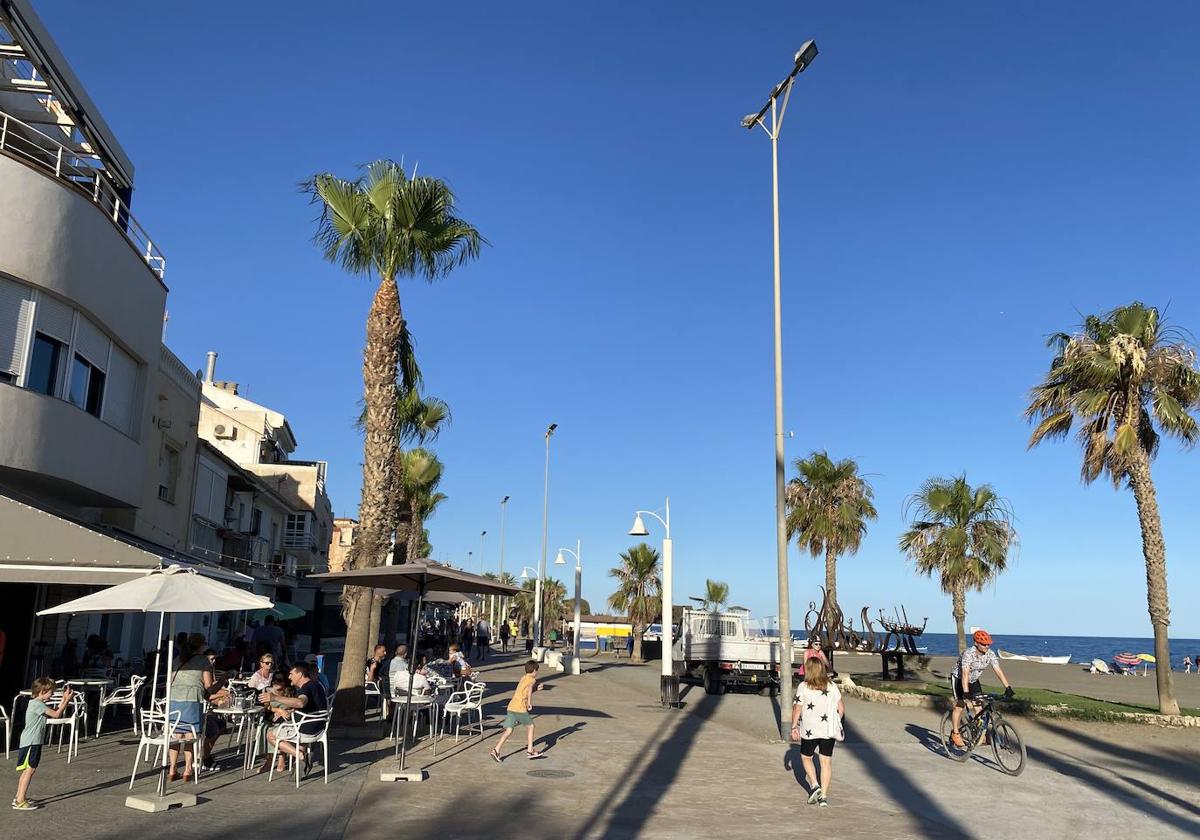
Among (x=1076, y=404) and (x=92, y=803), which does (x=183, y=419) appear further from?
(x=1076, y=404)

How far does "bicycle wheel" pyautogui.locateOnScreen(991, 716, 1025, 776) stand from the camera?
464 inches

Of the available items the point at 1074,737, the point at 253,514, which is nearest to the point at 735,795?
the point at 1074,737

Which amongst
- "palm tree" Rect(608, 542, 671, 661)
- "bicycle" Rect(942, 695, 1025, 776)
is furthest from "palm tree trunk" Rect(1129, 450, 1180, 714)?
"palm tree" Rect(608, 542, 671, 661)

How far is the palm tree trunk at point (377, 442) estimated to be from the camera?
1620 centimetres

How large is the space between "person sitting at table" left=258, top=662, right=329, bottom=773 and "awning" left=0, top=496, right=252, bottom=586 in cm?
268

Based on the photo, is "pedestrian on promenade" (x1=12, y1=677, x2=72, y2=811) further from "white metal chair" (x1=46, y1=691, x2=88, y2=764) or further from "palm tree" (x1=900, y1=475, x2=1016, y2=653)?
"palm tree" (x1=900, y1=475, x2=1016, y2=653)

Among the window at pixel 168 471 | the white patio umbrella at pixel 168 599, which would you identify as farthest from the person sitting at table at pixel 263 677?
the window at pixel 168 471

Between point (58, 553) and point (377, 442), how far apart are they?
5.59 meters

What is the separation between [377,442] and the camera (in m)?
16.5

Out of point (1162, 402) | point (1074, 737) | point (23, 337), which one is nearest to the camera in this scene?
point (23, 337)

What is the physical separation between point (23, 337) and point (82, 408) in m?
1.88

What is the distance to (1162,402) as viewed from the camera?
19.4 metres

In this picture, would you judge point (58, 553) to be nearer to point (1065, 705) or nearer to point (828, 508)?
point (1065, 705)

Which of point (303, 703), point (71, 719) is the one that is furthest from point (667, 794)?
point (71, 719)
